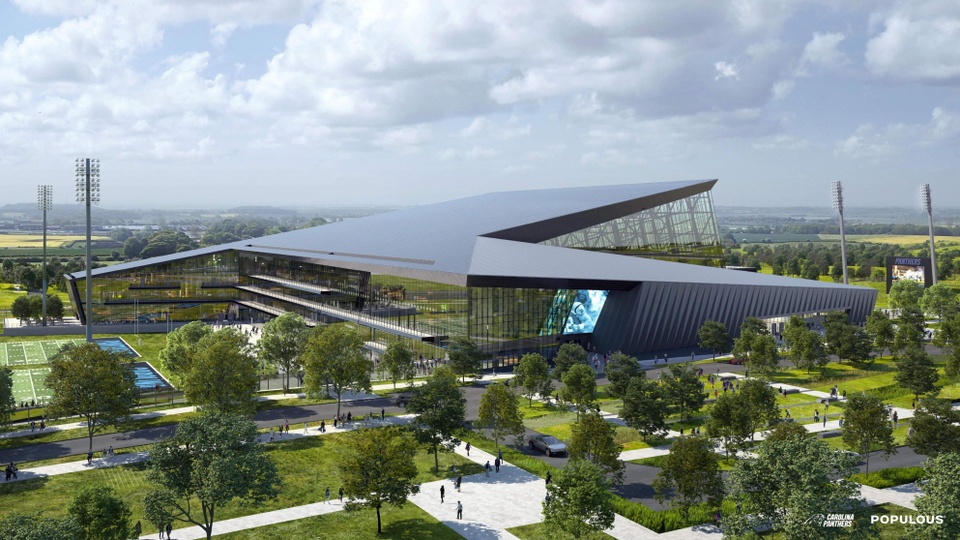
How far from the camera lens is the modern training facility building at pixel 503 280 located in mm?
58156

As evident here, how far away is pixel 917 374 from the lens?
43312 millimetres

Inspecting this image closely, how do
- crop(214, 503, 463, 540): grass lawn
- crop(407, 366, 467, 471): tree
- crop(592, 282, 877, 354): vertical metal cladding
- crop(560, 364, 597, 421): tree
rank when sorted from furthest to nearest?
crop(592, 282, 877, 354): vertical metal cladding → crop(560, 364, 597, 421): tree → crop(407, 366, 467, 471): tree → crop(214, 503, 463, 540): grass lawn

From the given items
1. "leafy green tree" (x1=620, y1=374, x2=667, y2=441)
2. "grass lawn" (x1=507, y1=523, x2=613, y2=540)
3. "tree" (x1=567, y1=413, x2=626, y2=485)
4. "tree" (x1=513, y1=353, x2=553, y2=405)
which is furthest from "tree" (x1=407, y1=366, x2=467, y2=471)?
"tree" (x1=513, y1=353, x2=553, y2=405)

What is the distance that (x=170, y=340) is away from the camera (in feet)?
171

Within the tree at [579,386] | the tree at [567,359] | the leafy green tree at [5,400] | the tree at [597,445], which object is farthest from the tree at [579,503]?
the leafy green tree at [5,400]

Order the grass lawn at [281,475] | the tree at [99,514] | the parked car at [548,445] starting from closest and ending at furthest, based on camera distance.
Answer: the tree at [99,514] → the grass lawn at [281,475] → the parked car at [548,445]

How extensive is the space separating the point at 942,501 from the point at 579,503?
10043mm

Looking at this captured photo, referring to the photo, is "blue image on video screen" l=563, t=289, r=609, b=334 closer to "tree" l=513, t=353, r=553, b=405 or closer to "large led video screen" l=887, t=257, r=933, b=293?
"tree" l=513, t=353, r=553, b=405

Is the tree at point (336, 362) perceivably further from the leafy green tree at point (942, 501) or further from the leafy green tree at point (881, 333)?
the leafy green tree at point (881, 333)

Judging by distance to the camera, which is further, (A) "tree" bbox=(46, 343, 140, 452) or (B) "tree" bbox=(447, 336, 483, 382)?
(B) "tree" bbox=(447, 336, 483, 382)

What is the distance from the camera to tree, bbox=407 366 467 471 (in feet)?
111

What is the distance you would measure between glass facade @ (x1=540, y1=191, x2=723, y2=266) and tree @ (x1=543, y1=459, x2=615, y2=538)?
153ft

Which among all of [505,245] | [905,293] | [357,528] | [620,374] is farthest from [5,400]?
[905,293]

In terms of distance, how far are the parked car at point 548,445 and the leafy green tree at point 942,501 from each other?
17.3 meters
